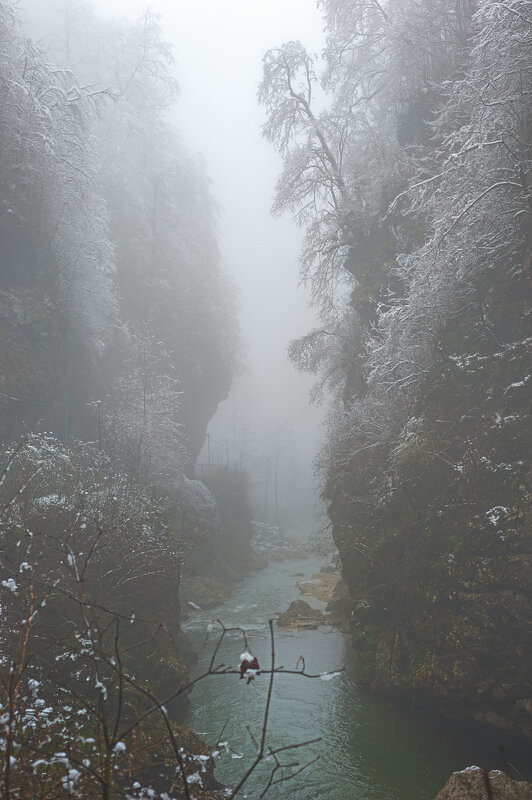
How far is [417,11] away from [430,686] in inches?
727

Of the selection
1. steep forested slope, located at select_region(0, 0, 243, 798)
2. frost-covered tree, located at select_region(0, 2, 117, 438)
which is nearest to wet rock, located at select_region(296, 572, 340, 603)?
steep forested slope, located at select_region(0, 0, 243, 798)

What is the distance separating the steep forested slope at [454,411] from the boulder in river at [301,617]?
3.34 metres

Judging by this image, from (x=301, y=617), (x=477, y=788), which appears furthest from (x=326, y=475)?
(x=477, y=788)

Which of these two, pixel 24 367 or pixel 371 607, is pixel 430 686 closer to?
pixel 371 607

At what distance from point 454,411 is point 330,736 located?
20.3 ft

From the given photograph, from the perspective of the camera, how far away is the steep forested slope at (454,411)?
8039mm

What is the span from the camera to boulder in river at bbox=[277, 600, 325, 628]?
15586mm

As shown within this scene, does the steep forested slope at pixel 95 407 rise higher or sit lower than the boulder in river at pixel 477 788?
higher

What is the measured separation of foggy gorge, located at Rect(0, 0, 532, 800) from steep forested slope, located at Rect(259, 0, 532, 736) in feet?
0.16

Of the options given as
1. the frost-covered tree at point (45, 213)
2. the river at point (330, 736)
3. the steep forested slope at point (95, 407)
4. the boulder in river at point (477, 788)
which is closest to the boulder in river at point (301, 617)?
the river at point (330, 736)

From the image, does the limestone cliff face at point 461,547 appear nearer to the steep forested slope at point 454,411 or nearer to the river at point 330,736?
the steep forested slope at point 454,411

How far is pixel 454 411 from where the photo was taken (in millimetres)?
9672

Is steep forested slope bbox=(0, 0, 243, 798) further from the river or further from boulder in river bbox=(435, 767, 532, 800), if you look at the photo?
boulder in river bbox=(435, 767, 532, 800)

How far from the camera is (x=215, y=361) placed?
109ft
